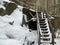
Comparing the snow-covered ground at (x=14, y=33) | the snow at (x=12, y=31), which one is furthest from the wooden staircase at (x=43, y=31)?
the snow at (x=12, y=31)

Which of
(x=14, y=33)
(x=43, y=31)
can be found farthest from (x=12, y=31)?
(x=43, y=31)

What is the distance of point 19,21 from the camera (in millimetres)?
16594

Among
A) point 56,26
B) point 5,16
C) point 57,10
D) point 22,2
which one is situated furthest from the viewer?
point 57,10

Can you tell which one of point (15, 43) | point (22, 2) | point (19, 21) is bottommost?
point (15, 43)

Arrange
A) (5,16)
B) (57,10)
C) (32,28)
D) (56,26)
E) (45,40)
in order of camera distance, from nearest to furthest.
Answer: (45,40) → (5,16) → (32,28) → (56,26) → (57,10)

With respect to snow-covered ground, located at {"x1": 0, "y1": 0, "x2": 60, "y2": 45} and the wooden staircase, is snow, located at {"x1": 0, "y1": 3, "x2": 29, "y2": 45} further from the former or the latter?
the wooden staircase

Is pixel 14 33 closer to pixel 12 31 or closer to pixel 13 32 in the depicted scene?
pixel 13 32

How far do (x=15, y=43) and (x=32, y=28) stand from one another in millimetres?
5743

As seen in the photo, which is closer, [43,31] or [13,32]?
[13,32]

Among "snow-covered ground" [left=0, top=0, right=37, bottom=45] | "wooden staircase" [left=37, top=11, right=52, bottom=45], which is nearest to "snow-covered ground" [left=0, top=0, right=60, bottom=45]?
"snow-covered ground" [left=0, top=0, right=37, bottom=45]

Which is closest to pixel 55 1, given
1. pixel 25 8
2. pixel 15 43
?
pixel 25 8

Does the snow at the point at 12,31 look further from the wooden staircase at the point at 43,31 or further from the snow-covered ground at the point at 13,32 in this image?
the wooden staircase at the point at 43,31

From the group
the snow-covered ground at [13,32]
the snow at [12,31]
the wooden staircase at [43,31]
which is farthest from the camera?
the wooden staircase at [43,31]

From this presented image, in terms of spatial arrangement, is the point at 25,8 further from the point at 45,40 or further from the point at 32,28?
the point at 45,40
